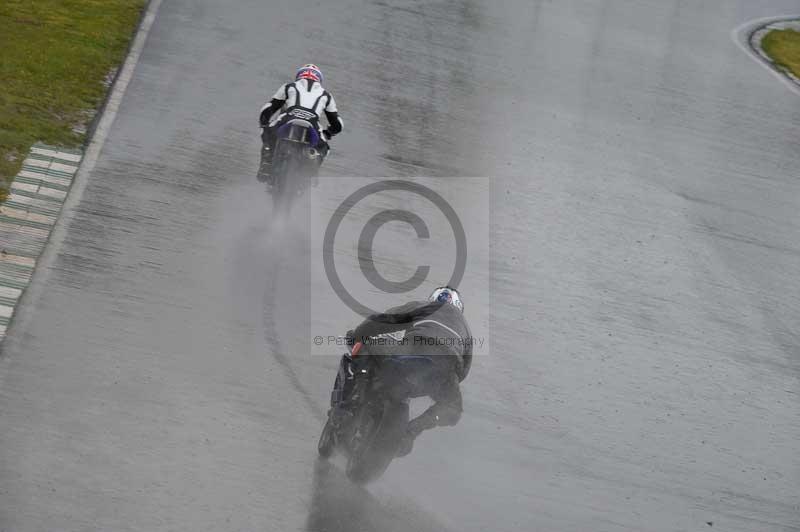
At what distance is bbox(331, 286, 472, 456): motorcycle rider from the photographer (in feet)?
27.2

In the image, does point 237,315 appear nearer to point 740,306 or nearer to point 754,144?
point 740,306

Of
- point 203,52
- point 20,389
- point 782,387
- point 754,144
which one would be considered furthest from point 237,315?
point 754,144

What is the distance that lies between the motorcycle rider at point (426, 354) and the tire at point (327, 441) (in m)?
0.22

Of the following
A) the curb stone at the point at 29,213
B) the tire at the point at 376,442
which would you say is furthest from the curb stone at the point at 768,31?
the tire at the point at 376,442

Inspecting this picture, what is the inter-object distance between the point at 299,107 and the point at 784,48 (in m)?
18.1

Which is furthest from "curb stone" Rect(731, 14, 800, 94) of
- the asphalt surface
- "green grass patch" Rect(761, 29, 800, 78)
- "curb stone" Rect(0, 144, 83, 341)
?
"curb stone" Rect(0, 144, 83, 341)

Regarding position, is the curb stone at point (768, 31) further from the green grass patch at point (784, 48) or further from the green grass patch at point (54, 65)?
the green grass patch at point (54, 65)

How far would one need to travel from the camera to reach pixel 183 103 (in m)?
16.5

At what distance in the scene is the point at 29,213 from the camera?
485 inches

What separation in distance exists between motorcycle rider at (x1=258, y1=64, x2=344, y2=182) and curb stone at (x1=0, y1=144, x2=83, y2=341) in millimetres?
2361

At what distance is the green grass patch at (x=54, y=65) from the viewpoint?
566 inches

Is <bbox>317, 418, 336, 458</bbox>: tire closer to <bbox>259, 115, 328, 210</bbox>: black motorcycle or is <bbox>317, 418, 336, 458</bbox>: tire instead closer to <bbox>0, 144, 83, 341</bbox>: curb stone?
<bbox>0, 144, 83, 341</bbox>: curb stone

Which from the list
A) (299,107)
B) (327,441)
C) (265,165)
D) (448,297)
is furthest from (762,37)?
(327,441)

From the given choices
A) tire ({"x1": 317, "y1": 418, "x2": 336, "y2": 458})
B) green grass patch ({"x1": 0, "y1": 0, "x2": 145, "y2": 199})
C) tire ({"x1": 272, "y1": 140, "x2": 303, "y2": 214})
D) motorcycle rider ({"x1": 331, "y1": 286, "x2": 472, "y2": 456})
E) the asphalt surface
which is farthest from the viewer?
green grass patch ({"x1": 0, "y1": 0, "x2": 145, "y2": 199})
